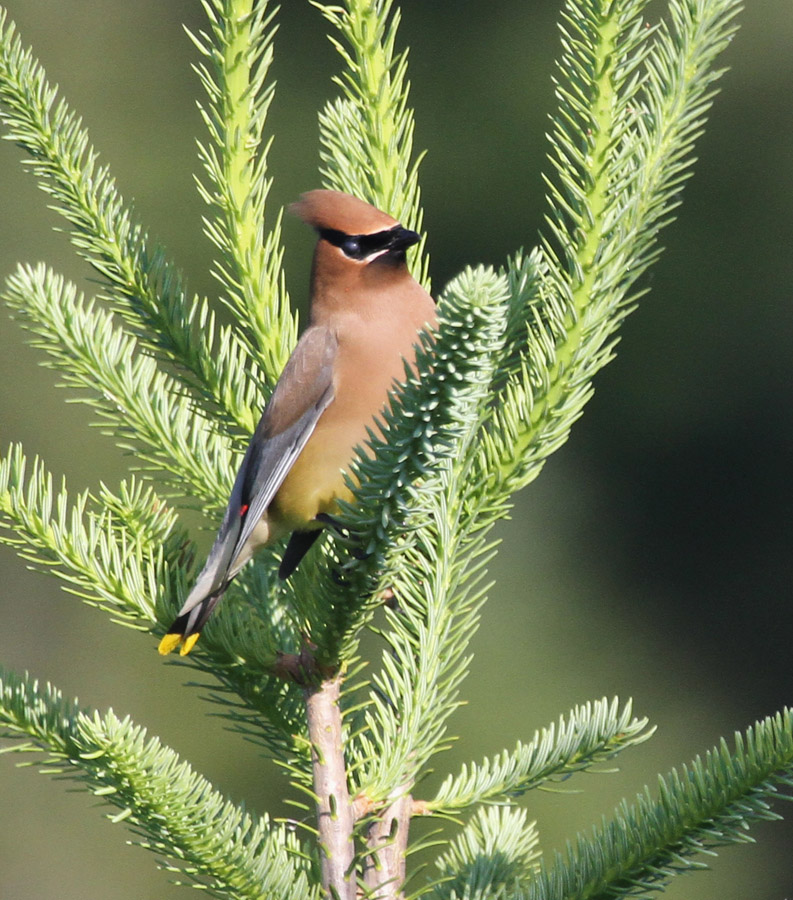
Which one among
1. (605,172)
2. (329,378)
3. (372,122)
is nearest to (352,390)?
(329,378)

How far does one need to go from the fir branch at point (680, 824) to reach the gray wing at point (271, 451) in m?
0.55

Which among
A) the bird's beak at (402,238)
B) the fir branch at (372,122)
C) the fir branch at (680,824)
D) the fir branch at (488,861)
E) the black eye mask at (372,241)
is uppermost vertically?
the fir branch at (372,122)

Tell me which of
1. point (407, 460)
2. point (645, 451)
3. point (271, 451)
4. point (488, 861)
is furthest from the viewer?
point (645, 451)

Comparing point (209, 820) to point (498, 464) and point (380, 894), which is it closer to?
point (380, 894)

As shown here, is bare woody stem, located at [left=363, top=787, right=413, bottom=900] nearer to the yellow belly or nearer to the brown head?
the yellow belly

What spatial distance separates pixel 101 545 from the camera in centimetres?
158

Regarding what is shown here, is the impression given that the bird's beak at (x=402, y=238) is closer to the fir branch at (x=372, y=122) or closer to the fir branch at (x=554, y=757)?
the fir branch at (x=372, y=122)

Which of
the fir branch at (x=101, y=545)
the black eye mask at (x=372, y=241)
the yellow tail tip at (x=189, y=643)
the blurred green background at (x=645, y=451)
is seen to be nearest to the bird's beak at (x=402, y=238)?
the black eye mask at (x=372, y=241)

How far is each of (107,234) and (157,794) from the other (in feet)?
2.30

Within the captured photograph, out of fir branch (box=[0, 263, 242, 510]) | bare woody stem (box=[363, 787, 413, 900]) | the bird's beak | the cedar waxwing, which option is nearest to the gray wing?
the cedar waxwing

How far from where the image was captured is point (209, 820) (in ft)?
4.69

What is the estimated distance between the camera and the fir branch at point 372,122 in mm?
1705

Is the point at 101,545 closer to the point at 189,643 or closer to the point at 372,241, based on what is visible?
the point at 189,643

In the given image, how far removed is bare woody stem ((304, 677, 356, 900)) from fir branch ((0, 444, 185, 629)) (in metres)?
0.24
